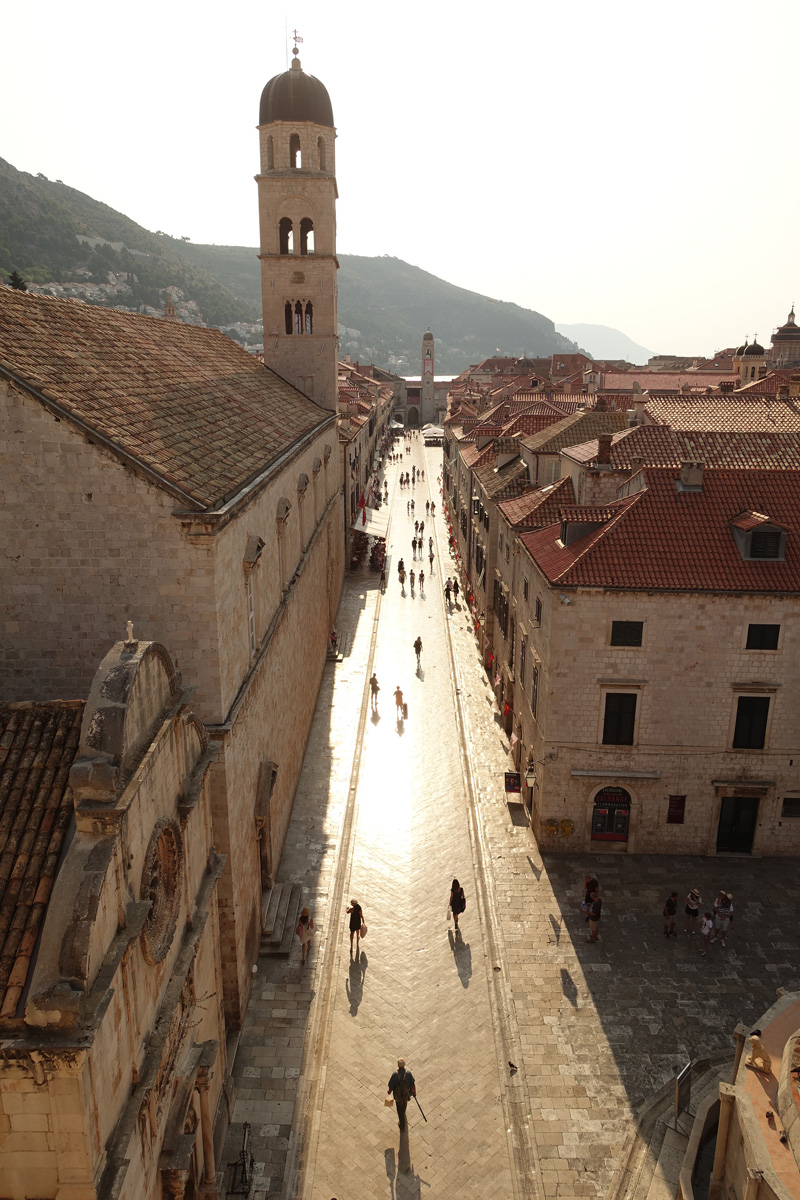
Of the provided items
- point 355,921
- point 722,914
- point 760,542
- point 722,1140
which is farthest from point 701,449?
point 722,1140

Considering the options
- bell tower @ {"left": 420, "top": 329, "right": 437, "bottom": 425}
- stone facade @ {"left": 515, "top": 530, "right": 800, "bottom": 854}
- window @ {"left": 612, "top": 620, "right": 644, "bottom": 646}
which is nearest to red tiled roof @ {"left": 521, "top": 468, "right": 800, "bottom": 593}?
stone facade @ {"left": 515, "top": 530, "right": 800, "bottom": 854}

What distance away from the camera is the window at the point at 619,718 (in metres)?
21.6

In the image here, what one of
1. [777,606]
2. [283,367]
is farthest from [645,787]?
[283,367]

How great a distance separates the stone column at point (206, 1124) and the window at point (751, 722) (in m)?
15.9

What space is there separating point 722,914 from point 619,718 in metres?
5.41

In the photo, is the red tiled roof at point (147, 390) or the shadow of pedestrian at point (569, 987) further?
the shadow of pedestrian at point (569, 987)

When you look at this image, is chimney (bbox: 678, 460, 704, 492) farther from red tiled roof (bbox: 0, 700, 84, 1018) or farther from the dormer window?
red tiled roof (bbox: 0, 700, 84, 1018)

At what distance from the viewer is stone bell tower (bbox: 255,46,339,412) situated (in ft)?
118

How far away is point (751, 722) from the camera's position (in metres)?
21.5

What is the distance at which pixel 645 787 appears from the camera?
22047mm

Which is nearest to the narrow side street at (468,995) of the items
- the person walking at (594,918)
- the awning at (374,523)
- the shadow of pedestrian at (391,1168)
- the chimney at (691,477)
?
the shadow of pedestrian at (391,1168)

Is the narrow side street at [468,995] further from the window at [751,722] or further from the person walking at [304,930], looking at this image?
the window at [751,722]

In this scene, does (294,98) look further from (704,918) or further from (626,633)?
(704,918)

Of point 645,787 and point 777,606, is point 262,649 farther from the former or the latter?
point 777,606
